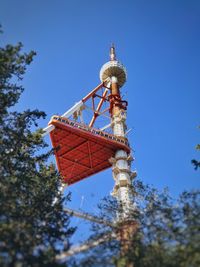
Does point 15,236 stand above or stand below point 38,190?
below

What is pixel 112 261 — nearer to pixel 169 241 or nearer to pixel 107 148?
pixel 169 241

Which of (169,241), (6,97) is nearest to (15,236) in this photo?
(169,241)

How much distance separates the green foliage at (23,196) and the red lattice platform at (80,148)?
10.8m

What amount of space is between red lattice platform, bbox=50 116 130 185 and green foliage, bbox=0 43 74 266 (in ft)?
35.4

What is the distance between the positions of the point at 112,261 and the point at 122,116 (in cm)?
3276

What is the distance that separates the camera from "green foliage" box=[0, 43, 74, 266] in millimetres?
13945

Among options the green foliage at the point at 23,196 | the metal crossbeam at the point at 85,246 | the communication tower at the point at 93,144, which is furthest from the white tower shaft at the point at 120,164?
the metal crossbeam at the point at 85,246

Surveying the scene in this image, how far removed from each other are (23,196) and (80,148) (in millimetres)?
22644

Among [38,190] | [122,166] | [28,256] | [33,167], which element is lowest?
[28,256]

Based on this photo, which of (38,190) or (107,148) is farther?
(107,148)

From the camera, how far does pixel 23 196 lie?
1933 cm

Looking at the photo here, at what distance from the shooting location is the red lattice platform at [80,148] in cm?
3969

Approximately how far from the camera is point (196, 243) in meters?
14.0

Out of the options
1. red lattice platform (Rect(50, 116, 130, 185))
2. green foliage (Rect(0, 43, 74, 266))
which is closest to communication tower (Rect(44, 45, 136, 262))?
red lattice platform (Rect(50, 116, 130, 185))
